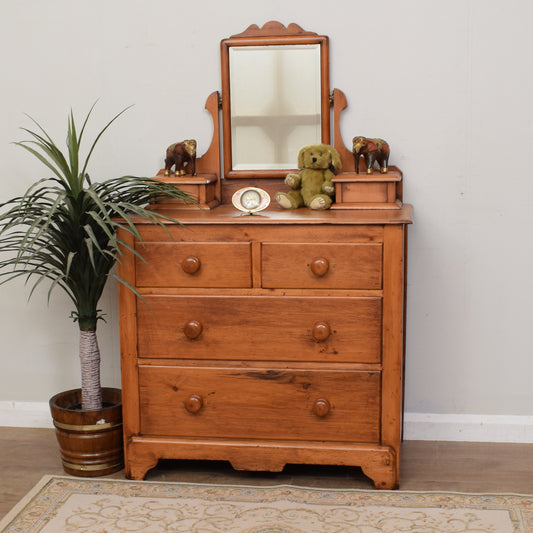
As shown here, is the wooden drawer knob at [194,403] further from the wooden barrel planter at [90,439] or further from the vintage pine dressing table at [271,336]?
the wooden barrel planter at [90,439]

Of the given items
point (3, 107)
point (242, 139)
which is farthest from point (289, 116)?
point (3, 107)

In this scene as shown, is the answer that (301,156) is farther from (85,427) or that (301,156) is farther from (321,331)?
(85,427)

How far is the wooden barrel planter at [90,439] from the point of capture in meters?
2.70

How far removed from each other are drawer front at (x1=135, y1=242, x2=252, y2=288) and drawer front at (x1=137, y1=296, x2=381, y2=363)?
6 cm

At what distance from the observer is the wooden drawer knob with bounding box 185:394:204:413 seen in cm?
259

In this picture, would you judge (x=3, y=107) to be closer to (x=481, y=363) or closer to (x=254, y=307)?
(x=254, y=307)

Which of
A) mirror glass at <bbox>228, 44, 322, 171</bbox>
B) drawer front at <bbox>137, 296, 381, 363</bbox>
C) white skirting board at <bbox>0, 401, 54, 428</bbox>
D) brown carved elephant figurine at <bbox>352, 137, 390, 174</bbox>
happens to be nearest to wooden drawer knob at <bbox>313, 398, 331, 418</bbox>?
drawer front at <bbox>137, 296, 381, 363</bbox>

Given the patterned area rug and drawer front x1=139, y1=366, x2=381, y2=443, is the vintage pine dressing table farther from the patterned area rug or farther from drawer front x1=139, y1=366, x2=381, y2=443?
the patterned area rug

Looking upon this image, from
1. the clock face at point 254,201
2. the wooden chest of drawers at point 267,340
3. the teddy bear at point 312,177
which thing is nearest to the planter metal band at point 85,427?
the wooden chest of drawers at point 267,340

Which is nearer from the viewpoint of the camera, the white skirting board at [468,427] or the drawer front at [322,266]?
the drawer front at [322,266]

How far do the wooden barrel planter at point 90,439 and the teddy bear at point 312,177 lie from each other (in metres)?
0.99

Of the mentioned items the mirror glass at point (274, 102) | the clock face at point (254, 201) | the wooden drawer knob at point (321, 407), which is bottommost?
the wooden drawer knob at point (321, 407)

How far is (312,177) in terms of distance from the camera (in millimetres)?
2781

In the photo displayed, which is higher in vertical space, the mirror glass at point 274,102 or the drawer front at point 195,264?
the mirror glass at point 274,102
